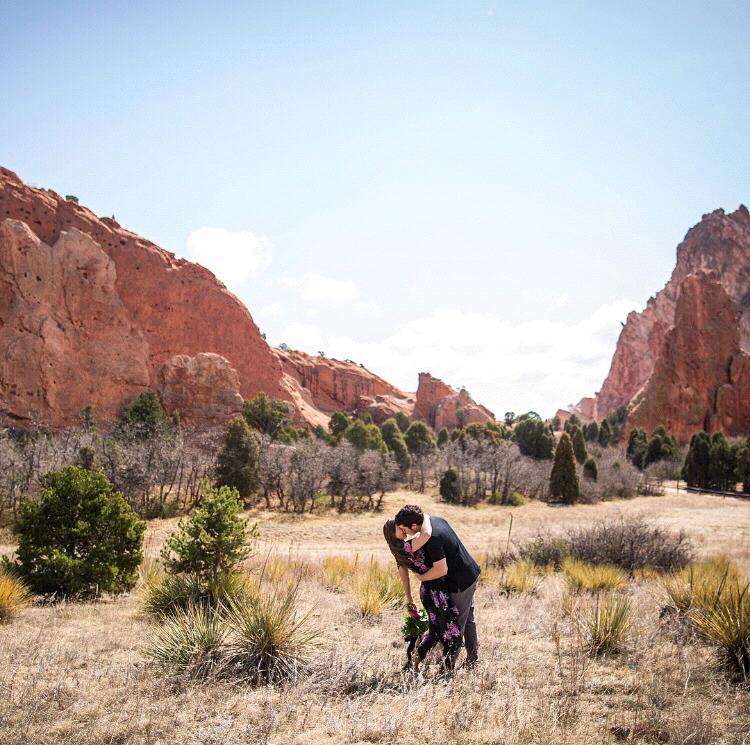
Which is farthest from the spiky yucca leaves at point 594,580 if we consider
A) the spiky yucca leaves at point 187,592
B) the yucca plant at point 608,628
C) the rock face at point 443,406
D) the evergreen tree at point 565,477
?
the rock face at point 443,406

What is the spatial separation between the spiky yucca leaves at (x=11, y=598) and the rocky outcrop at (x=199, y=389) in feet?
158

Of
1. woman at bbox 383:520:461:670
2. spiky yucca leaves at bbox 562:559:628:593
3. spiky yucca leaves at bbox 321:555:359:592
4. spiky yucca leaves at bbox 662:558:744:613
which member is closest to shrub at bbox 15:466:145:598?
spiky yucca leaves at bbox 321:555:359:592

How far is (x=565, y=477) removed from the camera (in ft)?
122

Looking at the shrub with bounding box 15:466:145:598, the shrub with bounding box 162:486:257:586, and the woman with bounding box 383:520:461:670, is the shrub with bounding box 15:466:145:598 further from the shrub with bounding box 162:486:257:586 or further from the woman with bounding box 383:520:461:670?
the woman with bounding box 383:520:461:670

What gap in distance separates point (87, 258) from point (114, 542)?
169 ft

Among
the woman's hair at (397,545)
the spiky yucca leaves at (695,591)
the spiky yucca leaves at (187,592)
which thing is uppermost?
the woman's hair at (397,545)

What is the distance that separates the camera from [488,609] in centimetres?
735

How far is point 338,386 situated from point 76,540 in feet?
269

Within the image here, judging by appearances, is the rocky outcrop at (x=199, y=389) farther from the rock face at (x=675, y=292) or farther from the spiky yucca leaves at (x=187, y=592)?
the rock face at (x=675, y=292)

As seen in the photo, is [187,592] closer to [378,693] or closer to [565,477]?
[378,693]

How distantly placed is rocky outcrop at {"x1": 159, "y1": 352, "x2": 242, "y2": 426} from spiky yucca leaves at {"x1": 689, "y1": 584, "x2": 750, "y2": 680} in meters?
52.5

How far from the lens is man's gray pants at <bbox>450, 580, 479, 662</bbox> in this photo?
178 inches

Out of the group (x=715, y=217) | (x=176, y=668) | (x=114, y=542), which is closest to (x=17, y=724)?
(x=176, y=668)

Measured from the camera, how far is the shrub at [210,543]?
7.25m
